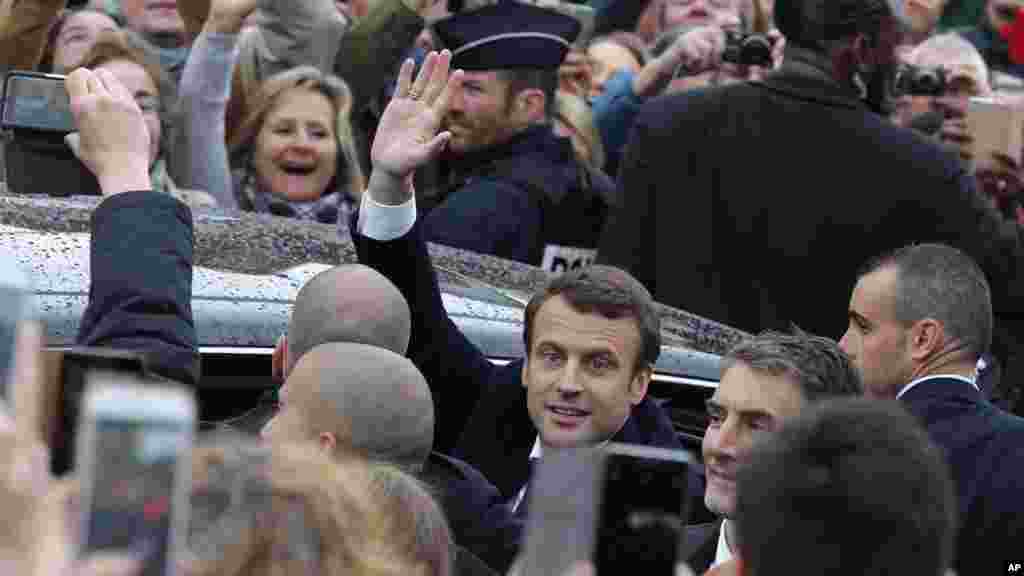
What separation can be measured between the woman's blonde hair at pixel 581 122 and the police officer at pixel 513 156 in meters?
0.59

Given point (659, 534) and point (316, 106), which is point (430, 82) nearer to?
point (316, 106)

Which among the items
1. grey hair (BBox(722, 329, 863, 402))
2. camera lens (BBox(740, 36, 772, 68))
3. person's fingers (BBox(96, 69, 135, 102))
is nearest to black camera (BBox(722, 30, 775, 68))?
camera lens (BBox(740, 36, 772, 68))

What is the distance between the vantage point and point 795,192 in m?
5.99

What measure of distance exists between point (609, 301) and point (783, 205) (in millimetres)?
1212

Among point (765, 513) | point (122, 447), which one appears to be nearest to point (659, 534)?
point (765, 513)

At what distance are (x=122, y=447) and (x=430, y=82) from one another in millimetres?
3147

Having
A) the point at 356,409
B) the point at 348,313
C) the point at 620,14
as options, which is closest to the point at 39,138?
the point at 348,313

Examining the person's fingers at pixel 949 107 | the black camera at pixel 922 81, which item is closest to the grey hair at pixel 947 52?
the black camera at pixel 922 81

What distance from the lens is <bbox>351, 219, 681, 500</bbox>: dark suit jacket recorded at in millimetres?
4805

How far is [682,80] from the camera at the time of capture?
900 cm

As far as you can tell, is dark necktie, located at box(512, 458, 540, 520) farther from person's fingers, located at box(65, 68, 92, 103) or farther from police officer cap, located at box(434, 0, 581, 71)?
police officer cap, located at box(434, 0, 581, 71)

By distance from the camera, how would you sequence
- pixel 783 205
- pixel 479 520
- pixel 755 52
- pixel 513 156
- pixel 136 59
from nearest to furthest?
pixel 479 520, pixel 783 205, pixel 136 59, pixel 513 156, pixel 755 52

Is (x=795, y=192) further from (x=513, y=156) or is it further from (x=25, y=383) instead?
(x=25, y=383)

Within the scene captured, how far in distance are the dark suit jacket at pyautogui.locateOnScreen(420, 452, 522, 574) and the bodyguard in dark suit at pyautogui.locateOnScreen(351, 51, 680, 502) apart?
699 millimetres
